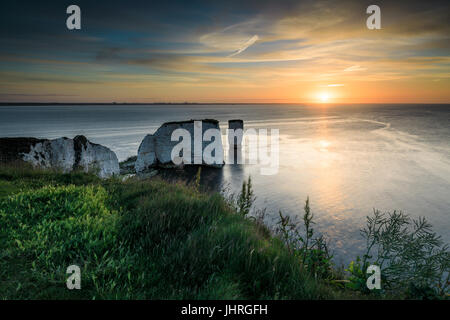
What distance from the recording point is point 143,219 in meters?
4.60

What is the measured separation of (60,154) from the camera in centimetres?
1369

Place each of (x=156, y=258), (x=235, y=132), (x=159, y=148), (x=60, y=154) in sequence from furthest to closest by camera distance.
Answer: (x=235, y=132) < (x=159, y=148) < (x=60, y=154) < (x=156, y=258)

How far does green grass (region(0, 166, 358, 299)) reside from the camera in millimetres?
3014

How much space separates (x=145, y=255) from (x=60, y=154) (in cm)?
1261

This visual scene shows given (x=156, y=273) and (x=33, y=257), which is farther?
(x=33, y=257)

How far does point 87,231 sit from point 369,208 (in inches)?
571

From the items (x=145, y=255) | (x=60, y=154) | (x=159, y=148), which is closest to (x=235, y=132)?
(x=159, y=148)

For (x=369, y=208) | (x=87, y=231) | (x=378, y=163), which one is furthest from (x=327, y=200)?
(x=87, y=231)

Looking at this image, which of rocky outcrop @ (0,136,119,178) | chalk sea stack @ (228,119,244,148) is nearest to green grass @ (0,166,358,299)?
rocky outcrop @ (0,136,119,178)

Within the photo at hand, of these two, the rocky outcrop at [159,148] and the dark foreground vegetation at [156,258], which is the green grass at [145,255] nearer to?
the dark foreground vegetation at [156,258]

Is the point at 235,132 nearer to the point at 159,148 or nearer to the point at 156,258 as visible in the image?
the point at 159,148

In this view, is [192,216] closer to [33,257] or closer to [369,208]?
[33,257]

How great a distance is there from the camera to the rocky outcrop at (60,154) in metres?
12.0

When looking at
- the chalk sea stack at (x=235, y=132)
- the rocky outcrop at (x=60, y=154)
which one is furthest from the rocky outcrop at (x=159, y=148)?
the chalk sea stack at (x=235, y=132)
